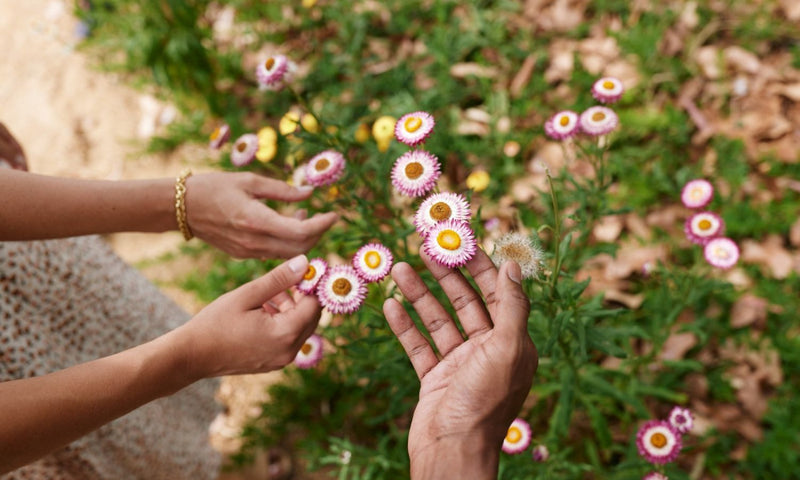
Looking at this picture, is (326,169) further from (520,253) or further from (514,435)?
(514,435)

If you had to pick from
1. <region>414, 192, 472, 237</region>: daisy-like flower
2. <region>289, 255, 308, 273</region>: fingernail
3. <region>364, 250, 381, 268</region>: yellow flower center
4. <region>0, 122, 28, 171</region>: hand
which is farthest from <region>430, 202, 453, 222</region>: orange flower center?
<region>0, 122, 28, 171</region>: hand

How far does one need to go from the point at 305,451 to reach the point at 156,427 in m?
0.80

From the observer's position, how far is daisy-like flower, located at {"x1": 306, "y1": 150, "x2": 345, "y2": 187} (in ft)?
5.79

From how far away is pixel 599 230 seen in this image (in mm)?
2664

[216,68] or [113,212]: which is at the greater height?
[216,68]

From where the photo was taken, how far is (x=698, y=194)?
2.00 meters

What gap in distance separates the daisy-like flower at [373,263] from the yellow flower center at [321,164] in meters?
0.33

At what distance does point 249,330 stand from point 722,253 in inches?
63.8

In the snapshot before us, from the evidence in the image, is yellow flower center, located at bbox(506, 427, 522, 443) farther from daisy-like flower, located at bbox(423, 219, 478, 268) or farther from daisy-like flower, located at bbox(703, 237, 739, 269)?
daisy-like flower, located at bbox(703, 237, 739, 269)

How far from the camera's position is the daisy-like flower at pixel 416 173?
1497mm

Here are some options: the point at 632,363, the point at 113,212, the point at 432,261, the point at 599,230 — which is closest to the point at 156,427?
the point at 113,212

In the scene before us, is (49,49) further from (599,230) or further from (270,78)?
(599,230)

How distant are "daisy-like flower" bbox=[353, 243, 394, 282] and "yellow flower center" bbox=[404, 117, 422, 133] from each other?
0.34 m

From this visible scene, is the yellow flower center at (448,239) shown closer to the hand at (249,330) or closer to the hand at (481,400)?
the hand at (481,400)
